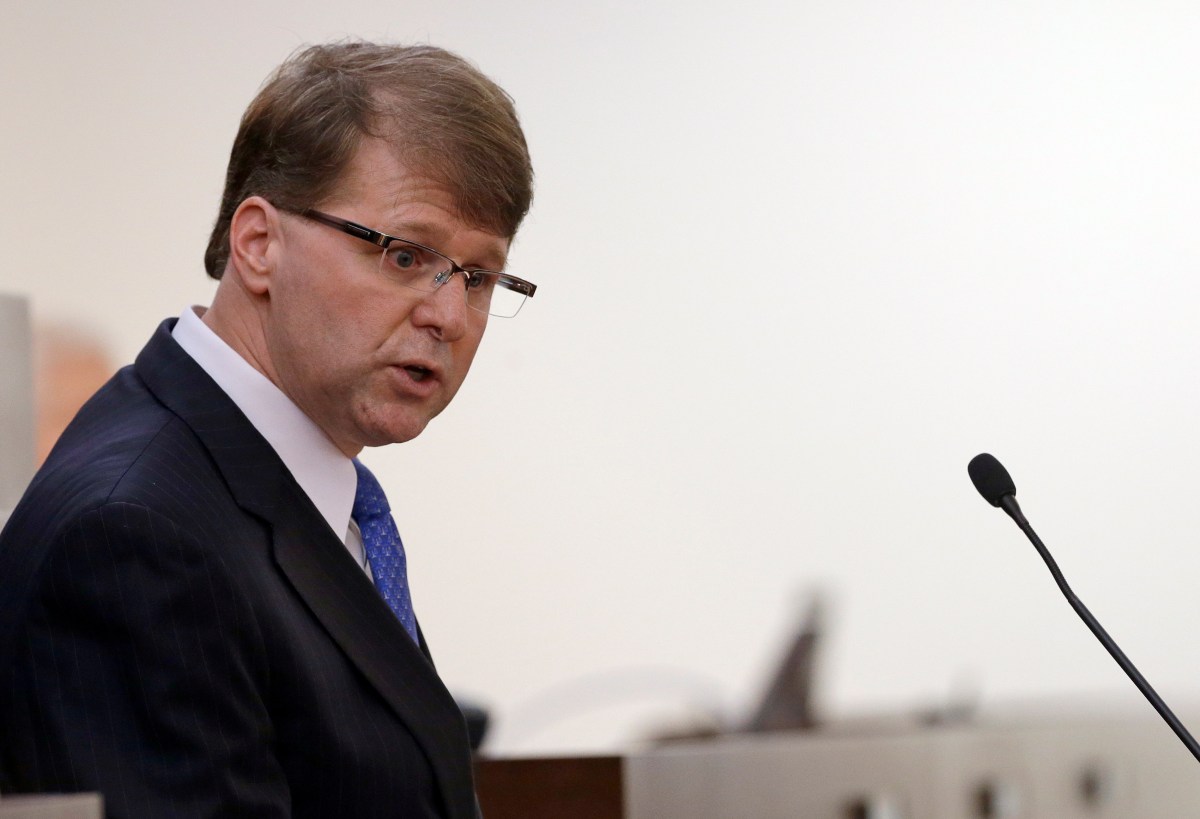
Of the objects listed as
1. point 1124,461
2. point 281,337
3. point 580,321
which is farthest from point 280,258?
point 1124,461

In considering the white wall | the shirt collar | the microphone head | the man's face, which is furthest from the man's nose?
the white wall

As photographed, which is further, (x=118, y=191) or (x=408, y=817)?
(x=118, y=191)

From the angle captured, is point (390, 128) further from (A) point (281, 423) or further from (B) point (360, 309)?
(A) point (281, 423)

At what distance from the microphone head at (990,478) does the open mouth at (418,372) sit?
20.5 inches

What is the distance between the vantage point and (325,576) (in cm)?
110

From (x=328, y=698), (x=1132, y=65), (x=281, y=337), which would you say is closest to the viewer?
(x=328, y=698)

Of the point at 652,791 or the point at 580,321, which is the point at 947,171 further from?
the point at 652,791

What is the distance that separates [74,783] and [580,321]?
2307 millimetres

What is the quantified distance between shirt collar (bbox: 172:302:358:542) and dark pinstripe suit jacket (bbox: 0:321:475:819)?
0.09 ft

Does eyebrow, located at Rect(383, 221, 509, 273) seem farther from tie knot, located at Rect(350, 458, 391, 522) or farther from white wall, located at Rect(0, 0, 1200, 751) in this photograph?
white wall, located at Rect(0, 0, 1200, 751)

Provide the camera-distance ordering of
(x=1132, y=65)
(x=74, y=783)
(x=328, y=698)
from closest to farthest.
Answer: (x=74, y=783) → (x=328, y=698) → (x=1132, y=65)

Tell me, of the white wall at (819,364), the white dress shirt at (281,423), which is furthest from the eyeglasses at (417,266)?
the white wall at (819,364)

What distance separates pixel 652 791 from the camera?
1.89 m

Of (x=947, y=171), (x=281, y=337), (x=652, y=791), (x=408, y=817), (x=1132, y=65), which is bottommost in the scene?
(x=652, y=791)
